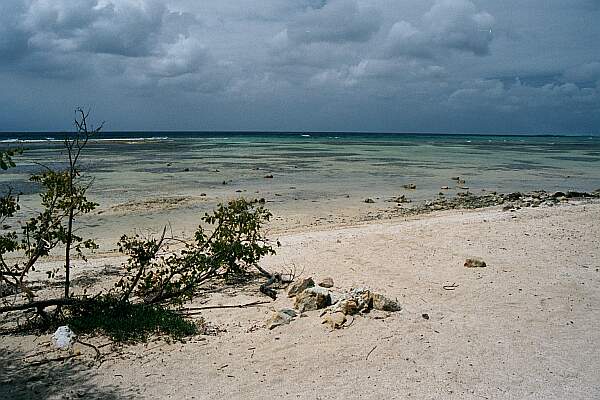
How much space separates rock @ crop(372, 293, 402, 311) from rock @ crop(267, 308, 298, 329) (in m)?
0.86

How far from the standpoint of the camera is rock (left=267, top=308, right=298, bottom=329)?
5.54 meters

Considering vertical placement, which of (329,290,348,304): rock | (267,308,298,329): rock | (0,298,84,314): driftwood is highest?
(0,298,84,314): driftwood

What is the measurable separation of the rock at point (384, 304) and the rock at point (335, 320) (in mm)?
449

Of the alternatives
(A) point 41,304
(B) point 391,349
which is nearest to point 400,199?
(B) point 391,349

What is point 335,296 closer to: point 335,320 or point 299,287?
point 299,287

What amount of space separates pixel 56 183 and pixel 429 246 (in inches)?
226

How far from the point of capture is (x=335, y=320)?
5.43m

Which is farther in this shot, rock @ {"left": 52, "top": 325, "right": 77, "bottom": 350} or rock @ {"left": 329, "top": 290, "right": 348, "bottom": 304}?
rock @ {"left": 329, "top": 290, "right": 348, "bottom": 304}

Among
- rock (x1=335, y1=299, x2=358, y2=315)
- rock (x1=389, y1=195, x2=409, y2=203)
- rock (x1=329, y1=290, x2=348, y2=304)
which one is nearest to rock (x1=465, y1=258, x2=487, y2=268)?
rock (x1=329, y1=290, x2=348, y2=304)

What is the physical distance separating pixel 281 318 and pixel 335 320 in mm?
576

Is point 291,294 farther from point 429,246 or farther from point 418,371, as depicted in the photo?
point 429,246

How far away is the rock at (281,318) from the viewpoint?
18.2 feet

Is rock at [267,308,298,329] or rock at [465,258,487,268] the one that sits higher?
rock at [465,258,487,268]

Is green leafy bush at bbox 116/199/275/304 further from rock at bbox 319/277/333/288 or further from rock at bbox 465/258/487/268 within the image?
rock at bbox 465/258/487/268
